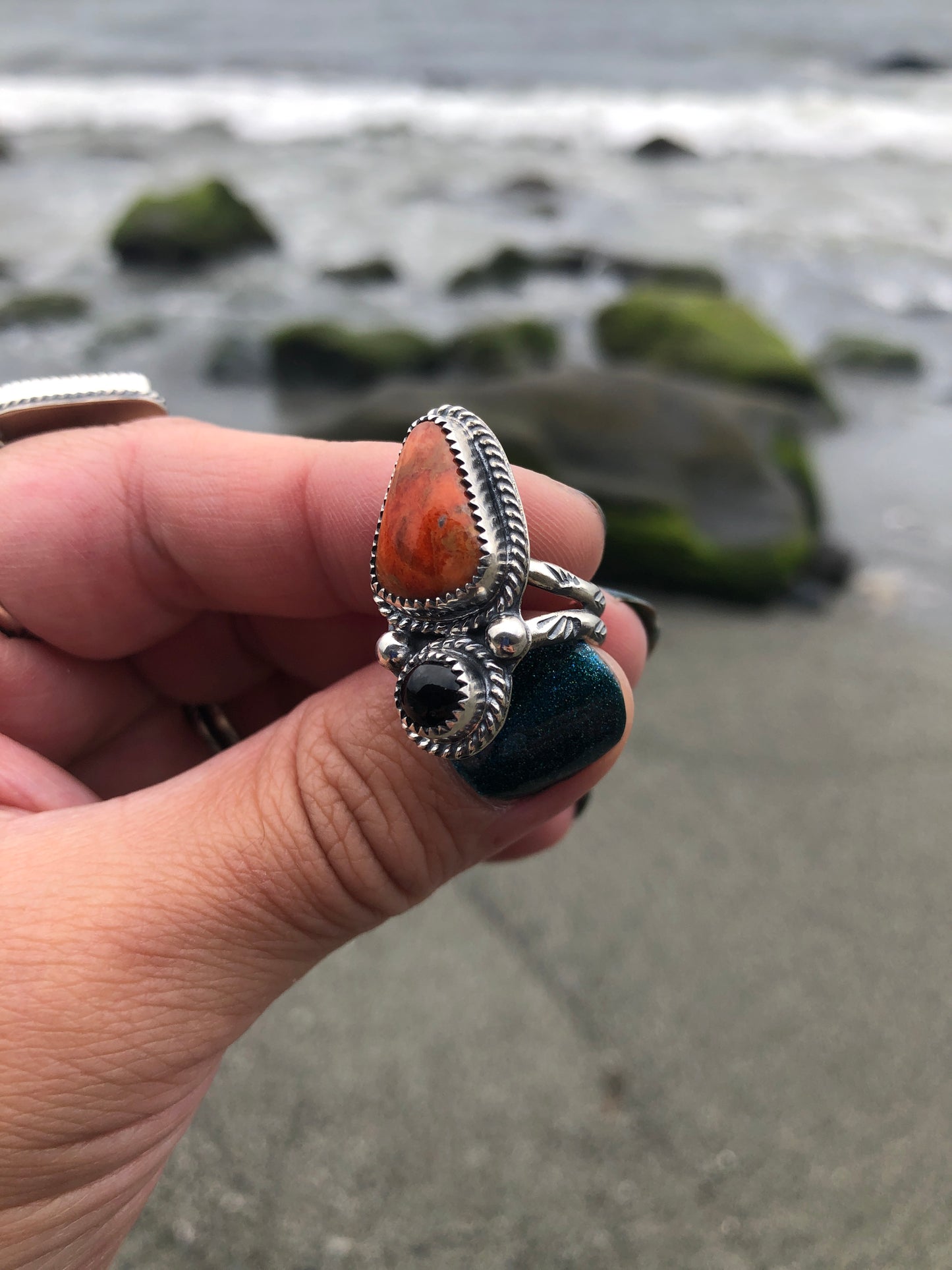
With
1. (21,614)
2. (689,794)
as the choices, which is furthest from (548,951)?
(21,614)

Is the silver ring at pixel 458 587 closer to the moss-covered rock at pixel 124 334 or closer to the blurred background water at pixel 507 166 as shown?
the blurred background water at pixel 507 166

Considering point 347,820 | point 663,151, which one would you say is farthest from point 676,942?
point 663,151

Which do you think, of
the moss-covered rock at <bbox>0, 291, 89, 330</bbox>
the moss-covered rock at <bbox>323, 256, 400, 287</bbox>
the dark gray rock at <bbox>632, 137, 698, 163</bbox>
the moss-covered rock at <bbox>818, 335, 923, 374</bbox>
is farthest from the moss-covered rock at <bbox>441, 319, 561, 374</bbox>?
the dark gray rock at <bbox>632, 137, 698, 163</bbox>

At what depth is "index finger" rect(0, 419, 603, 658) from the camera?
1.86 metres

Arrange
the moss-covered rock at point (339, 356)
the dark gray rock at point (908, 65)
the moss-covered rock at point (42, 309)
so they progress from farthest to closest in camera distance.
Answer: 1. the dark gray rock at point (908, 65)
2. the moss-covered rock at point (42, 309)
3. the moss-covered rock at point (339, 356)

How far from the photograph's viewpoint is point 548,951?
271 cm

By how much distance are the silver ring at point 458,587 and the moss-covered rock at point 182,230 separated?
771cm

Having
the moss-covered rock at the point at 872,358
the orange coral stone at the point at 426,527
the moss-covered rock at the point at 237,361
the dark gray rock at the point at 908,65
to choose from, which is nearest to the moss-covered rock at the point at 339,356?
the moss-covered rock at the point at 237,361

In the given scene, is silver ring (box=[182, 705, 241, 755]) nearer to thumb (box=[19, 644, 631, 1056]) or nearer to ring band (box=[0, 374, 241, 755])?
ring band (box=[0, 374, 241, 755])

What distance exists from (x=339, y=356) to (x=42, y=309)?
8.22ft

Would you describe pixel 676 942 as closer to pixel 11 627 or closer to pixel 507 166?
pixel 11 627

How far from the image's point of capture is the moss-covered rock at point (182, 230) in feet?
26.8

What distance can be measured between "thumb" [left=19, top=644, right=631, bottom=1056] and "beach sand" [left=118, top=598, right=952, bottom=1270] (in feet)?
2.81

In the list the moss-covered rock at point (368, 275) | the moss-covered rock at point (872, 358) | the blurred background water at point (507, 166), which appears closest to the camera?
the moss-covered rock at point (872, 358)
